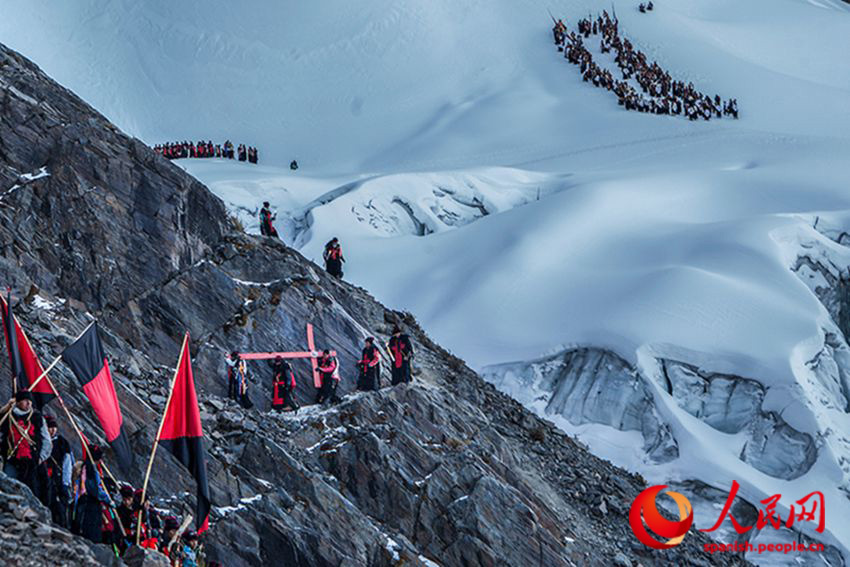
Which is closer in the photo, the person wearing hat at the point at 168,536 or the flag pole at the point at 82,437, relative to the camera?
the flag pole at the point at 82,437

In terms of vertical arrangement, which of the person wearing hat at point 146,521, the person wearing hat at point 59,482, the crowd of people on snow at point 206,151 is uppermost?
the crowd of people on snow at point 206,151

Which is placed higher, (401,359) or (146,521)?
(401,359)

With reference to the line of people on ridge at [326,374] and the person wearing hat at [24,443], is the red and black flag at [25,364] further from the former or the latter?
the line of people on ridge at [326,374]

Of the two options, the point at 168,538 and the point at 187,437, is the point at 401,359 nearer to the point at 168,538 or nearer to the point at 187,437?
the point at 187,437

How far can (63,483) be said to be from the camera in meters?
13.6

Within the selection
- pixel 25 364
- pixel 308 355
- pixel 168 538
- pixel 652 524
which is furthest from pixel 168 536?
pixel 652 524

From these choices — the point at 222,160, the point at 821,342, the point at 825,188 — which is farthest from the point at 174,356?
the point at 222,160

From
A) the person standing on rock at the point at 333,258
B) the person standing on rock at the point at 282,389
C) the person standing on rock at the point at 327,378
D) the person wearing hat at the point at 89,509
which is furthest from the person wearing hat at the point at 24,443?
the person standing on rock at the point at 333,258

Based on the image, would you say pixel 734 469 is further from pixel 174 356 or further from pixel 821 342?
pixel 174 356

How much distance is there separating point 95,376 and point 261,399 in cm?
550

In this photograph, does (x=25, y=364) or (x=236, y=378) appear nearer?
(x=25, y=364)

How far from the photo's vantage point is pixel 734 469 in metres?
26.4

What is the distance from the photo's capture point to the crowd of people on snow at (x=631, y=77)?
46.3 metres

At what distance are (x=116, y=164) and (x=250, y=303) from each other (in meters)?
3.49
